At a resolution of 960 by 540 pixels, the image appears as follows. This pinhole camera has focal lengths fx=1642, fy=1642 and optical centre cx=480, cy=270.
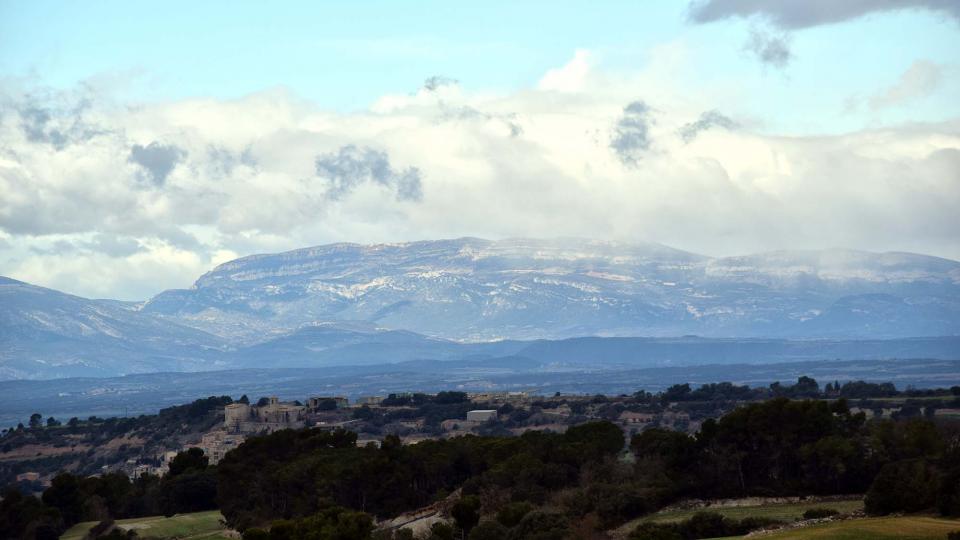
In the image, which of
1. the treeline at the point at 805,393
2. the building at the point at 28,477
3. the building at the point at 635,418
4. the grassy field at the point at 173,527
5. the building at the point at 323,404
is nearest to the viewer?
the grassy field at the point at 173,527

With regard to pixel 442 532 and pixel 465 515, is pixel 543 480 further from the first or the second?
pixel 442 532

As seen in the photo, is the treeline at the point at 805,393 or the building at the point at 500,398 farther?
the building at the point at 500,398

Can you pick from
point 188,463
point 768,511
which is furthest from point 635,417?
point 768,511

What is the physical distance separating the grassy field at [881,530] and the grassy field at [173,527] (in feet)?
128

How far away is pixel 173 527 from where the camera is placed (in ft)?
299

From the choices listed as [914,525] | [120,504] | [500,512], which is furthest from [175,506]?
[914,525]

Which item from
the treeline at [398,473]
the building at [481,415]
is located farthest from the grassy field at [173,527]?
the building at [481,415]

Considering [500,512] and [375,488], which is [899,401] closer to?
[375,488]

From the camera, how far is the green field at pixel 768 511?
223 ft

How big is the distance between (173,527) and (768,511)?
1422 inches

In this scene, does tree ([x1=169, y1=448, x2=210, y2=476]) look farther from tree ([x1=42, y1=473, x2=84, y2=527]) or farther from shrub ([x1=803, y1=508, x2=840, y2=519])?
shrub ([x1=803, y1=508, x2=840, y2=519])

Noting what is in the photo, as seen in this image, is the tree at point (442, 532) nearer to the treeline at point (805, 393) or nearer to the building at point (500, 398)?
the treeline at point (805, 393)

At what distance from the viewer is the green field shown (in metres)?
68.0

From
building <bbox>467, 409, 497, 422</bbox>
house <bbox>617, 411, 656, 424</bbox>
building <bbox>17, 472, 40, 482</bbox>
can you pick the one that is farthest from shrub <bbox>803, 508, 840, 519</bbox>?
building <bbox>17, 472, 40, 482</bbox>
